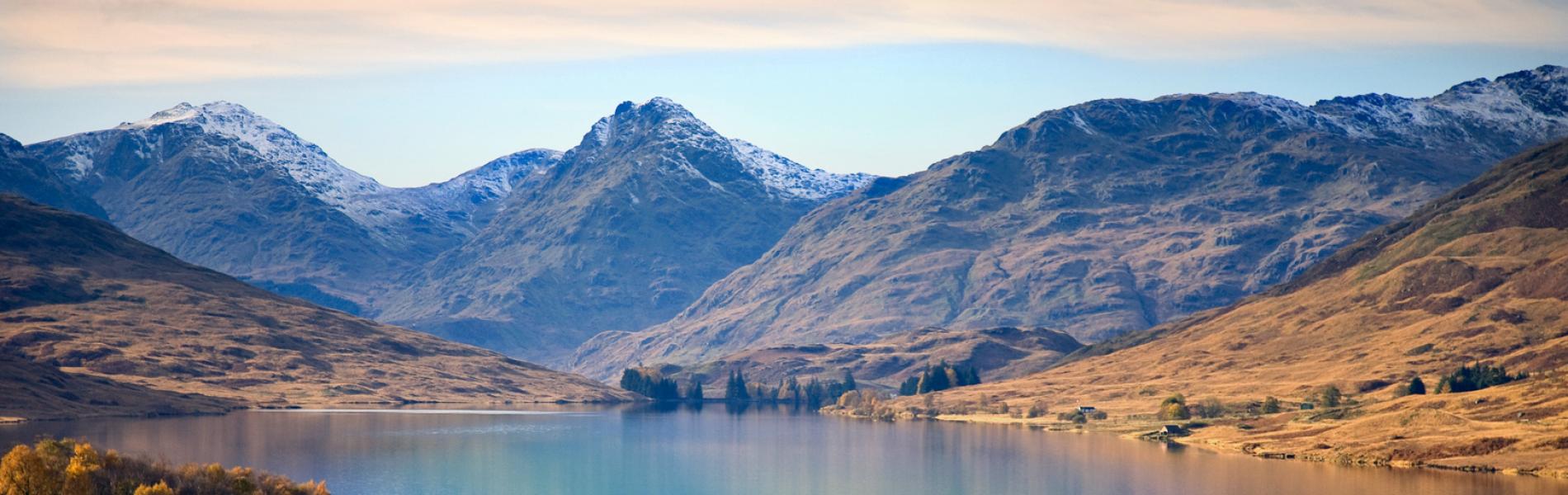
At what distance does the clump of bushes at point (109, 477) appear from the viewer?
307 ft

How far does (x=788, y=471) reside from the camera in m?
167

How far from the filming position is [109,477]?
100500 mm

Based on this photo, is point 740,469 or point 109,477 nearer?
point 109,477

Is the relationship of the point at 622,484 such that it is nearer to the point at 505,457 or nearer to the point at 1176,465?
the point at 505,457

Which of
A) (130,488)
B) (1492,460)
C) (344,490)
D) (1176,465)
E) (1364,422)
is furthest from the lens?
(1364,422)

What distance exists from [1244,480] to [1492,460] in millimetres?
27840

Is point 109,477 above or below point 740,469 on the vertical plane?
above

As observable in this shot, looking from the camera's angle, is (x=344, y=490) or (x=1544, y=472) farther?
(x=1544, y=472)

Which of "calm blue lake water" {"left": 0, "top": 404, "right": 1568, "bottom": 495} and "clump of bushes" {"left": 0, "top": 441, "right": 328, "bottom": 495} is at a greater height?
"clump of bushes" {"left": 0, "top": 441, "right": 328, "bottom": 495}

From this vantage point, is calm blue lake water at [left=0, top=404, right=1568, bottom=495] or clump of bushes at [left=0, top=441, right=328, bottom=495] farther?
calm blue lake water at [left=0, top=404, right=1568, bottom=495]

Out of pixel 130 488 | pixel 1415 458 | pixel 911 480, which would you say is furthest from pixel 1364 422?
pixel 130 488

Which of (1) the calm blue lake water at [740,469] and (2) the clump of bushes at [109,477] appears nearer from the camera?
(2) the clump of bushes at [109,477]

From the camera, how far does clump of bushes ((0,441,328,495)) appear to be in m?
93.6

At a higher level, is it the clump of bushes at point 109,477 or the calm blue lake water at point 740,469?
the clump of bushes at point 109,477
